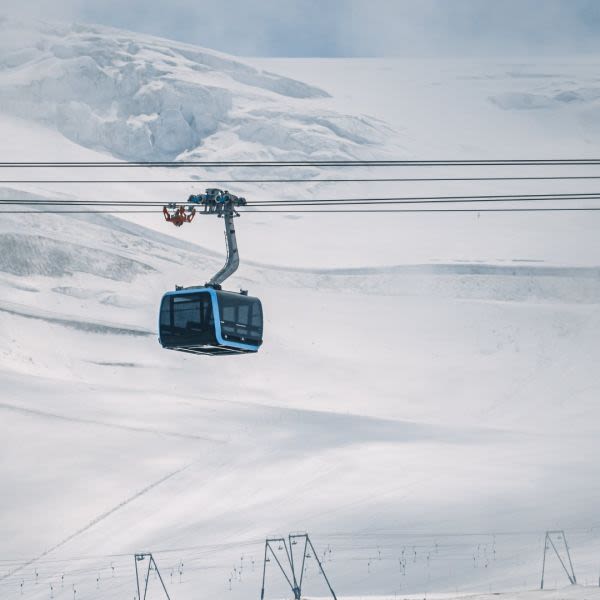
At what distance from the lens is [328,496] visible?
6206cm

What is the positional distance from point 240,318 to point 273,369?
79.6 metres

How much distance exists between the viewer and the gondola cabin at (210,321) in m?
27.3

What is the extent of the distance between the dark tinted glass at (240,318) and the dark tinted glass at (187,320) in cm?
32

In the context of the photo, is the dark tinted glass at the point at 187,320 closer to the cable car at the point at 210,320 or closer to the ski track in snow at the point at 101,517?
the cable car at the point at 210,320

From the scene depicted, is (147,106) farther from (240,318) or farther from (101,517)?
(240,318)

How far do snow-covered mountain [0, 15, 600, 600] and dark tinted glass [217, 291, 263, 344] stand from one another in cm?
1535

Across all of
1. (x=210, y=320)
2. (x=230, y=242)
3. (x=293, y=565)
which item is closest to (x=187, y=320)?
(x=210, y=320)

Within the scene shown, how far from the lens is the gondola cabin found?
27297 mm

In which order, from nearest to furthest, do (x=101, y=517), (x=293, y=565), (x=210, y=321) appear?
(x=210, y=321) < (x=293, y=565) < (x=101, y=517)

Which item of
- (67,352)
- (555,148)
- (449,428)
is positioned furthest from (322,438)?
(555,148)

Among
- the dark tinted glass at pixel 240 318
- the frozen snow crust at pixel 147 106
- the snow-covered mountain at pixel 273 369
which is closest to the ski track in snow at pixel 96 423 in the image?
the snow-covered mountain at pixel 273 369

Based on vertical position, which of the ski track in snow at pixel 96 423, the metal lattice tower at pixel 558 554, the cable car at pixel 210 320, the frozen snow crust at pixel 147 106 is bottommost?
the metal lattice tower at pixel 558 554

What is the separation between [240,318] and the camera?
27969 mm

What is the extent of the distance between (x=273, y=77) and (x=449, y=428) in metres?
128
